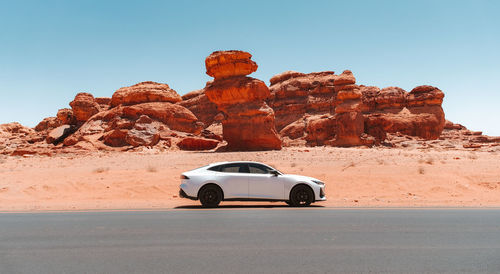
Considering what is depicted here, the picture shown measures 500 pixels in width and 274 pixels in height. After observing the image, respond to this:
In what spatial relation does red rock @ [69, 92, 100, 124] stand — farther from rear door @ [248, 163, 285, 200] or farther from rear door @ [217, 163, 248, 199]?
rear door @ [248, 163, 285, 200]

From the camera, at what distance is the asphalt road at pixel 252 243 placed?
5.30 meters

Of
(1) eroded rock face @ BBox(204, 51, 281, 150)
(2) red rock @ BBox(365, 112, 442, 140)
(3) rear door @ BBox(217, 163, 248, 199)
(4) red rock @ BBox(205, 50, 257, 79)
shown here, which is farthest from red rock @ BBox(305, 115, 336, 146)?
(3) rear door @ BBox(217, 163, 248, 199)

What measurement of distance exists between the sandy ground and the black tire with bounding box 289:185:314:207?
1.00m

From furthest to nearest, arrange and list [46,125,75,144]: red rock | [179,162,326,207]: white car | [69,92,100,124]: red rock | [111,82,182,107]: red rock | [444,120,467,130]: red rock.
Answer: [444,120,467,130]: red rock → [69,92,100,124]: red rock → [111,82,182,107]: red rock → [46,125,75,144]: red rock → [179,162,326,207]: white car

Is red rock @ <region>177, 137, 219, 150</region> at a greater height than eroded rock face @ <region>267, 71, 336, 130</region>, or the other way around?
eroded rock face @ <region>267, 71, 336, 130</region>

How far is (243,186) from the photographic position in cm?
1222

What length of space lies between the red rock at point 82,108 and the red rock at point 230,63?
57.5 ft

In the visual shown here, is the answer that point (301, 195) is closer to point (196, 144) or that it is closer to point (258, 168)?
point (258, 168)

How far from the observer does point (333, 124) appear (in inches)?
2019

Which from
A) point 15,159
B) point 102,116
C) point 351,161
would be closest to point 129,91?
point 102,116

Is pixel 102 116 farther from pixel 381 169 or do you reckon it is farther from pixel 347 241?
pixel 347 241

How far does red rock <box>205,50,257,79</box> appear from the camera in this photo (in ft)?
94.8

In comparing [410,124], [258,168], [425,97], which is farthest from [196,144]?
[425,97]

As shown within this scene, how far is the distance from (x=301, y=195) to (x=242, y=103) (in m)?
17.5
